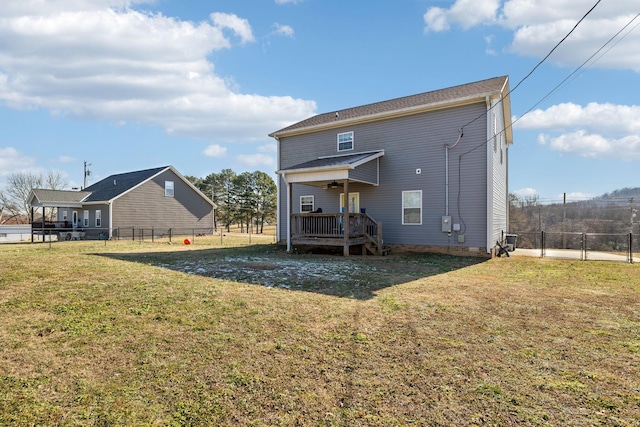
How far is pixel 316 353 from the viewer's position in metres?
3.57

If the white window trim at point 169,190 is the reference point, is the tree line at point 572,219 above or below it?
below

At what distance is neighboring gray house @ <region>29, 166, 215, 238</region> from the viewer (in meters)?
25.6

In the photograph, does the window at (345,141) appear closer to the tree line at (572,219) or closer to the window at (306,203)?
the window at (306,203)

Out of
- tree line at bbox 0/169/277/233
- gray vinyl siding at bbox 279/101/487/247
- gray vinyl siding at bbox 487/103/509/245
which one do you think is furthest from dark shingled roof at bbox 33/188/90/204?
gray vinyl siding at bbox 487/103/509/245

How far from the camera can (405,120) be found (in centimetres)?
1352

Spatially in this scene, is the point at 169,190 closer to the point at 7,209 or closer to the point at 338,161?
the point at 338,161

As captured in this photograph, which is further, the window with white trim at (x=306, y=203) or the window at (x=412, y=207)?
the window with white trim at (x=306, y=203)

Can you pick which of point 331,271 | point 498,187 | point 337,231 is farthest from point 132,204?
point 498,187

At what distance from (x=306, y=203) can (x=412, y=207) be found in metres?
5.06

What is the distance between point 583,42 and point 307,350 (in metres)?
8.64

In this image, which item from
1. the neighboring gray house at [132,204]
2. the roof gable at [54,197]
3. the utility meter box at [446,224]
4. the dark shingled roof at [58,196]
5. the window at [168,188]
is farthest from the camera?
the window at [168,188]

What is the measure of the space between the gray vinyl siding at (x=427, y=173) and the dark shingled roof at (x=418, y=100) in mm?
424

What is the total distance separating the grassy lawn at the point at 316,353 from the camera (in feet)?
8.29

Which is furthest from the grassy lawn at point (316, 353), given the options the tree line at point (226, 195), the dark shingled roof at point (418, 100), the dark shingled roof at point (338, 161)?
the tree line at point (226, 195)
